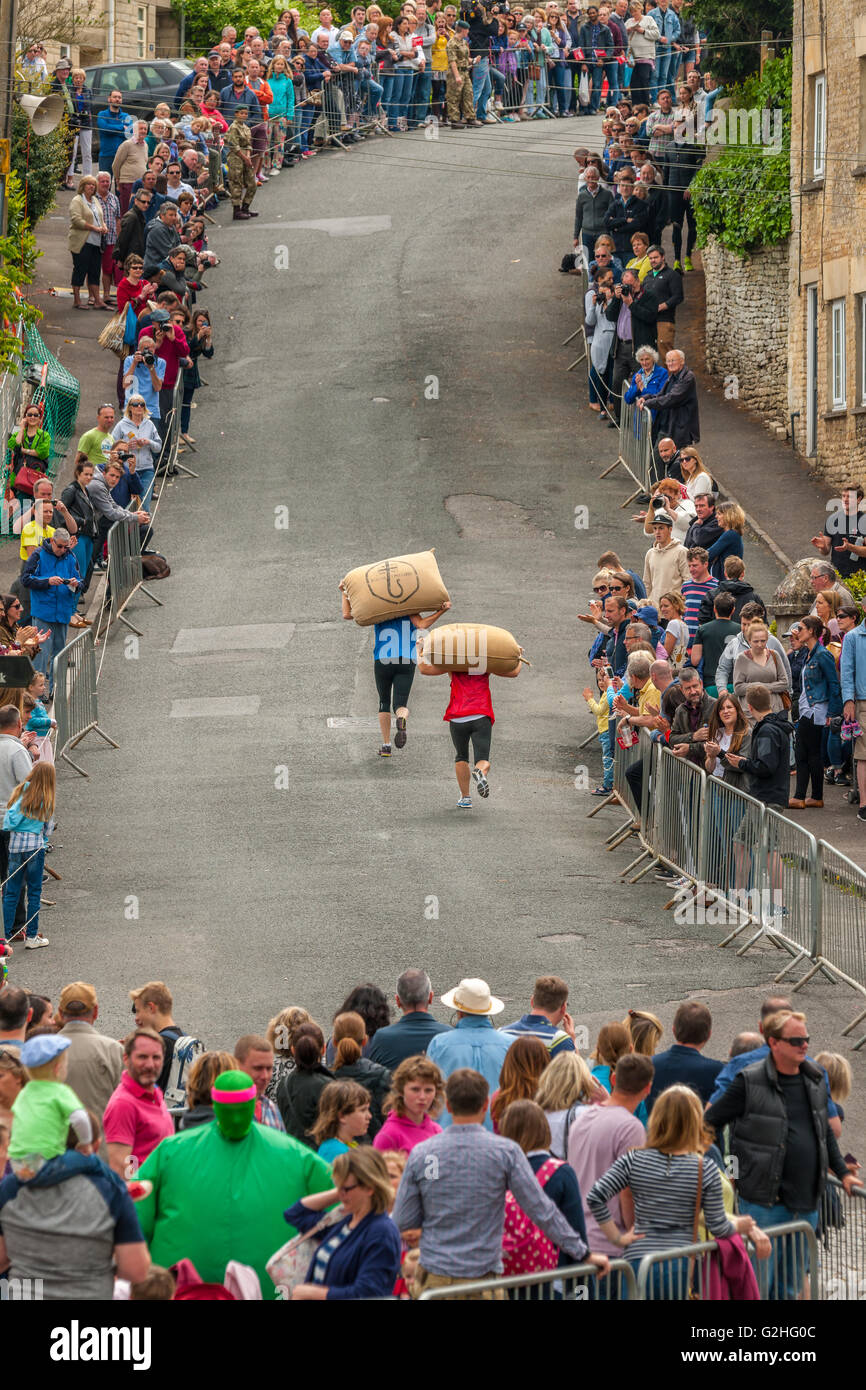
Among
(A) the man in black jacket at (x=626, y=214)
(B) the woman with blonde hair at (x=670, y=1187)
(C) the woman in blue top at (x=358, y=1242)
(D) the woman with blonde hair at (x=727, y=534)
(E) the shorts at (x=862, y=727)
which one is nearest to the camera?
(C) the woman in blue top at (x=358, y=1242)

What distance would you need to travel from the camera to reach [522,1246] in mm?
7875

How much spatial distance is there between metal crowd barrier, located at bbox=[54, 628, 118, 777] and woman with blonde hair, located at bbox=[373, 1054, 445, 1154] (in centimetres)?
1063

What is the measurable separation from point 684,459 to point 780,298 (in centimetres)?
928

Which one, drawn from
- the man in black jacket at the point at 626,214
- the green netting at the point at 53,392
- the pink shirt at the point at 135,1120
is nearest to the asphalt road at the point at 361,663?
the green netting at the point at 53,392

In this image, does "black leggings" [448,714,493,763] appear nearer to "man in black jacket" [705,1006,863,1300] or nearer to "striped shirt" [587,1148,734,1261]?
"man in black jacket" [705,1006,863,1300]

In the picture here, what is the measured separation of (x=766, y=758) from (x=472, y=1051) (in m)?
6.46

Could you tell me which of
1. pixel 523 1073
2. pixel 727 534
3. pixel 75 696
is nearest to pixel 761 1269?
pixel 523 1073

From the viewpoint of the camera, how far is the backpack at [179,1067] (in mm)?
10211

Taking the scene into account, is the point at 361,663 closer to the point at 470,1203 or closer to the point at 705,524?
the point at 705,524

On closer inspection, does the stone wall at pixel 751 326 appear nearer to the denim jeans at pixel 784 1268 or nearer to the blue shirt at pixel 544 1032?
the blue shirt at pixel 544 1032

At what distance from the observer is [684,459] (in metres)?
22.5

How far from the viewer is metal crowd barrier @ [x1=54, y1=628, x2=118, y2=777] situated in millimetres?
18984

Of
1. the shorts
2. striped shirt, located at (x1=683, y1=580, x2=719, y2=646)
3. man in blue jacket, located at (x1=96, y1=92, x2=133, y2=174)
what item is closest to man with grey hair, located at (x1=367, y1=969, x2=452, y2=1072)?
the shorts

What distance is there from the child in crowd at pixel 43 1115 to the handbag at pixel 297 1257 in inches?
32.7
